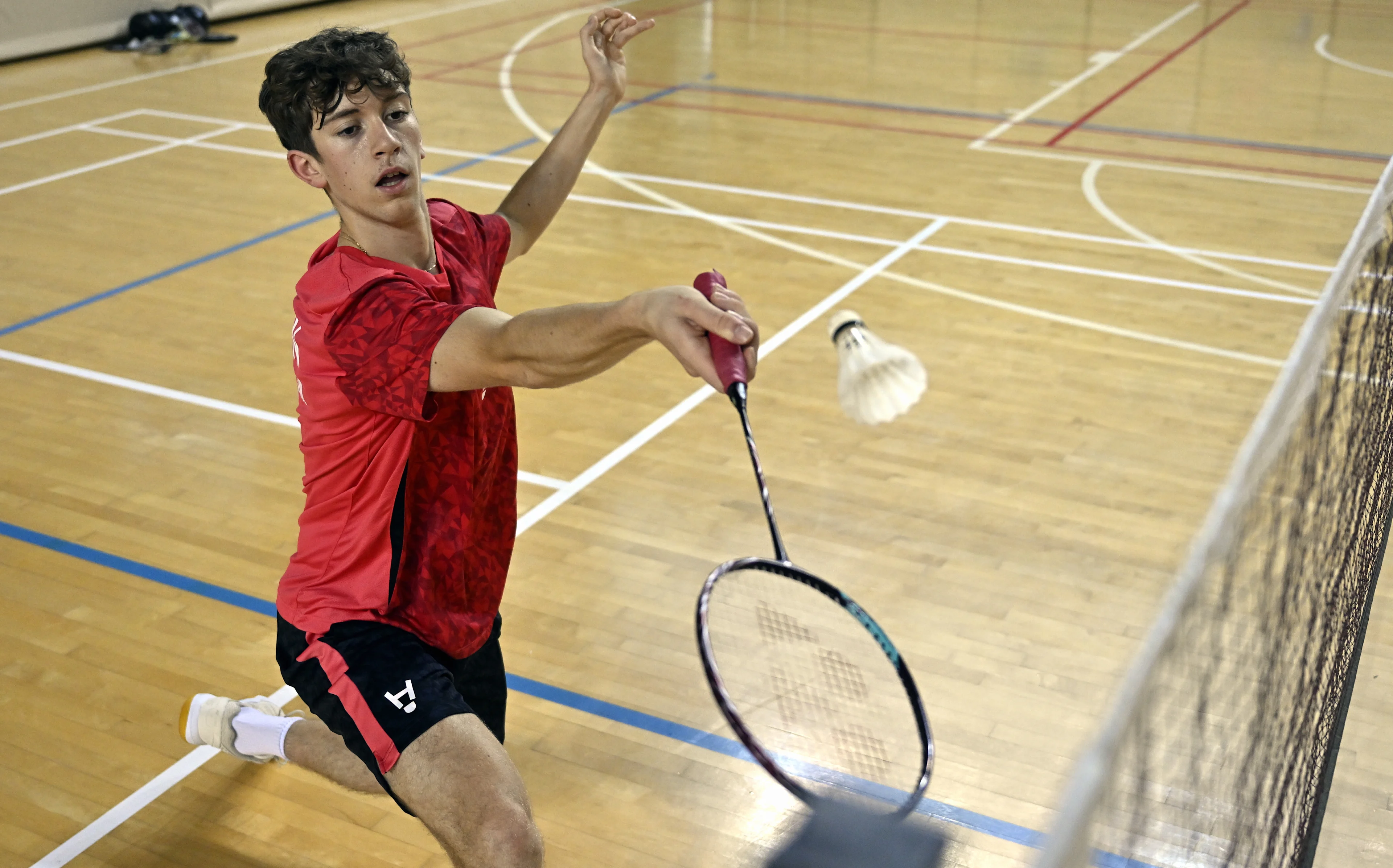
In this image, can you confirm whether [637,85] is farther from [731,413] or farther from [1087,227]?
[731,413]

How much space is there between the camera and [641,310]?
2.16m

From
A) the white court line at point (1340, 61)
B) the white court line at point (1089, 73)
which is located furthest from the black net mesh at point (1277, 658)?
the white court line at point (1340, 61)

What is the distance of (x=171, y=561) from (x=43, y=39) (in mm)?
10972

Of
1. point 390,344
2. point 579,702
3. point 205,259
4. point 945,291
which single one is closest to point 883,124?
point 945,291

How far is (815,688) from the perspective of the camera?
2.98 m

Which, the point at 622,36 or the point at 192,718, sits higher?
the point at 622,36

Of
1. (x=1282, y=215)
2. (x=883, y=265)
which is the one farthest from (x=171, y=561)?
(x=1282, y=215)

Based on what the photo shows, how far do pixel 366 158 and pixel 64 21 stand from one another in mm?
13034

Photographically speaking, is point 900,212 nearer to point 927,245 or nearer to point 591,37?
point 927,245

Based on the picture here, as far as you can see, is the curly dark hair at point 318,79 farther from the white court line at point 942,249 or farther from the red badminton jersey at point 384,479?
the white court line at point 942,249

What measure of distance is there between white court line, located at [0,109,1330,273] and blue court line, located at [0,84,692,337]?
22cm

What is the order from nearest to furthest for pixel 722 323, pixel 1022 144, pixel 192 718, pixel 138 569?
pixel 722 323 → pixel 192 718 → pixel 138 569 → pixel 1022 144

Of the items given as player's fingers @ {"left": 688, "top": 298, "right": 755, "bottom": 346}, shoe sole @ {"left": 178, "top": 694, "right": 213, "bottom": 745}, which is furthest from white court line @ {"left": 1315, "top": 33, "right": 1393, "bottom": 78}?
player's fingers @ {"left": 688, "top": 298, "right": 755, "bottom": 346}

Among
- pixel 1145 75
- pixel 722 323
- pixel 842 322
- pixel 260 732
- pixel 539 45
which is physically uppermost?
pixel 722 323
